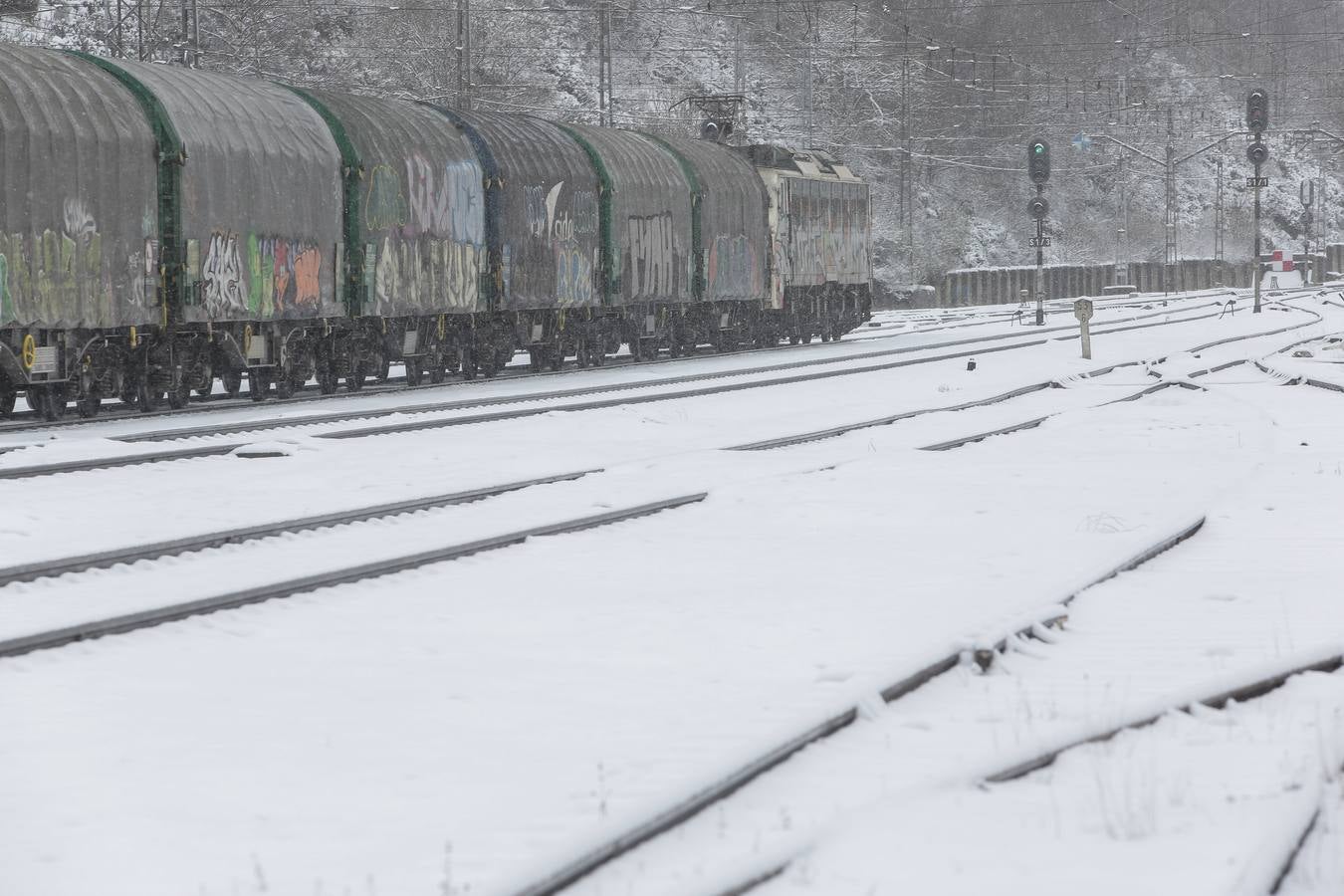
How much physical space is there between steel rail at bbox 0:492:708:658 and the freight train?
8.63 metres

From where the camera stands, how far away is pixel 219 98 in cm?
2088

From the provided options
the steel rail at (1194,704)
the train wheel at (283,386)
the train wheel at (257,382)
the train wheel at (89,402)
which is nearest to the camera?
the steel rail at (1194,704)

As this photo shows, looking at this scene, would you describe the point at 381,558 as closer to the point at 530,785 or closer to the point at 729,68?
the point at 530,785

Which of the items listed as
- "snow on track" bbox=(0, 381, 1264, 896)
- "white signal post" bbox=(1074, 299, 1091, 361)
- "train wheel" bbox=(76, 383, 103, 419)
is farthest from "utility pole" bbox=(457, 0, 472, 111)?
"snow on track" bbox=(0, 381, 1264, 896)

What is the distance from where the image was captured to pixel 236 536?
10.6m

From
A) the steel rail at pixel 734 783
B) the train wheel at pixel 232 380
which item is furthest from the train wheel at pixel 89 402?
the steel rail at pixel 734 783

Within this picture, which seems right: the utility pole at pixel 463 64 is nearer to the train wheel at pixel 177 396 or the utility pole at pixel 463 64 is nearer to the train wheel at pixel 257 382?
the train wheel at pixel 257 382

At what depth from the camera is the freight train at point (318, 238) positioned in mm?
17984

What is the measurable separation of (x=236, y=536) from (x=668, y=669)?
14.3ft

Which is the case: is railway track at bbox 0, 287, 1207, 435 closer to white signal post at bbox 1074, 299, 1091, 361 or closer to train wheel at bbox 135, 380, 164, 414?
train wheel at bbox 135, 380, 164, 414

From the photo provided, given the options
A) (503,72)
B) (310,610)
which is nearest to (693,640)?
(310,610)

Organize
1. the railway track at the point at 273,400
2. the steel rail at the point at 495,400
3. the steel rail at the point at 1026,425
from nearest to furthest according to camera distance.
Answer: the steel rail at the point at 1026,425
the steel rail at the point at 495,400
the railway track at the point at 273,400

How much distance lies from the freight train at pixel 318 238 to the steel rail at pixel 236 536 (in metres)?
7.00

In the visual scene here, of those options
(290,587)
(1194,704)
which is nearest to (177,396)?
(290,587)
